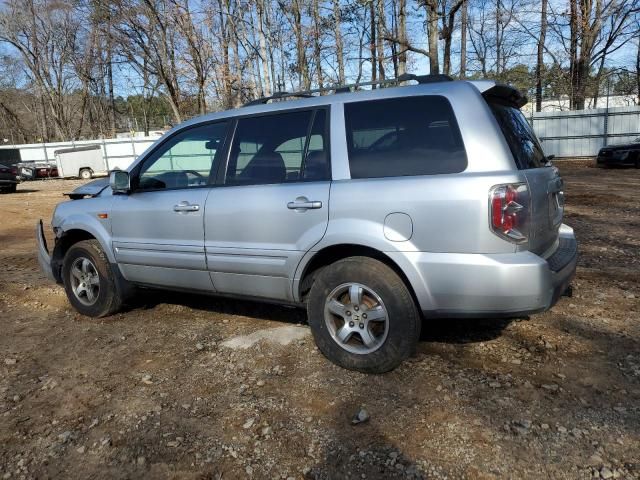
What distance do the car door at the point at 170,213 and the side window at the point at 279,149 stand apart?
219 mm

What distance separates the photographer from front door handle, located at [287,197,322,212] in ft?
10.6

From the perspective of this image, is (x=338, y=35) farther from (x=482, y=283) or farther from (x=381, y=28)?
(x=482, y=283)

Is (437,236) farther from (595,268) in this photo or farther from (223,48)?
(223,48)

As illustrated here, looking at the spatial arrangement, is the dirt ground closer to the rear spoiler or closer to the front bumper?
the front bumper

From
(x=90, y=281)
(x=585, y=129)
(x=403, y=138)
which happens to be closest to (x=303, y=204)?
(x=403, y=138)

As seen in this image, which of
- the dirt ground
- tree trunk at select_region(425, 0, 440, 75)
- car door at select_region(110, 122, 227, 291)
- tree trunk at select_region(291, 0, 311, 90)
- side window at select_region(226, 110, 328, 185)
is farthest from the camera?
tree trunk at select_region(291, 0, 311, 90)

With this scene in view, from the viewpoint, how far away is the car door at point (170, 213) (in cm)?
385

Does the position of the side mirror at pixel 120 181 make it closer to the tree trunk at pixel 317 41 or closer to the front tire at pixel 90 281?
the front tire at pixel 90 281

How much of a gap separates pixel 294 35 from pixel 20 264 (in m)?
23.4

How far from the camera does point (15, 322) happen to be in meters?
4.66

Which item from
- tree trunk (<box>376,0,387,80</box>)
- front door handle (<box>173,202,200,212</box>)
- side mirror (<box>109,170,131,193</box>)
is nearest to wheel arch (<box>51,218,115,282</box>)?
side mirror (<box>109,170,131,193</box>)

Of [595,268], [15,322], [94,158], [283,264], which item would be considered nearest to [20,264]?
[15,322]

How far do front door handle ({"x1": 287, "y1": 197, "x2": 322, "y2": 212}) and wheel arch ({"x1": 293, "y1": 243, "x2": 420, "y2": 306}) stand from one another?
0.29 m

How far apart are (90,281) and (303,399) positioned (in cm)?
268
